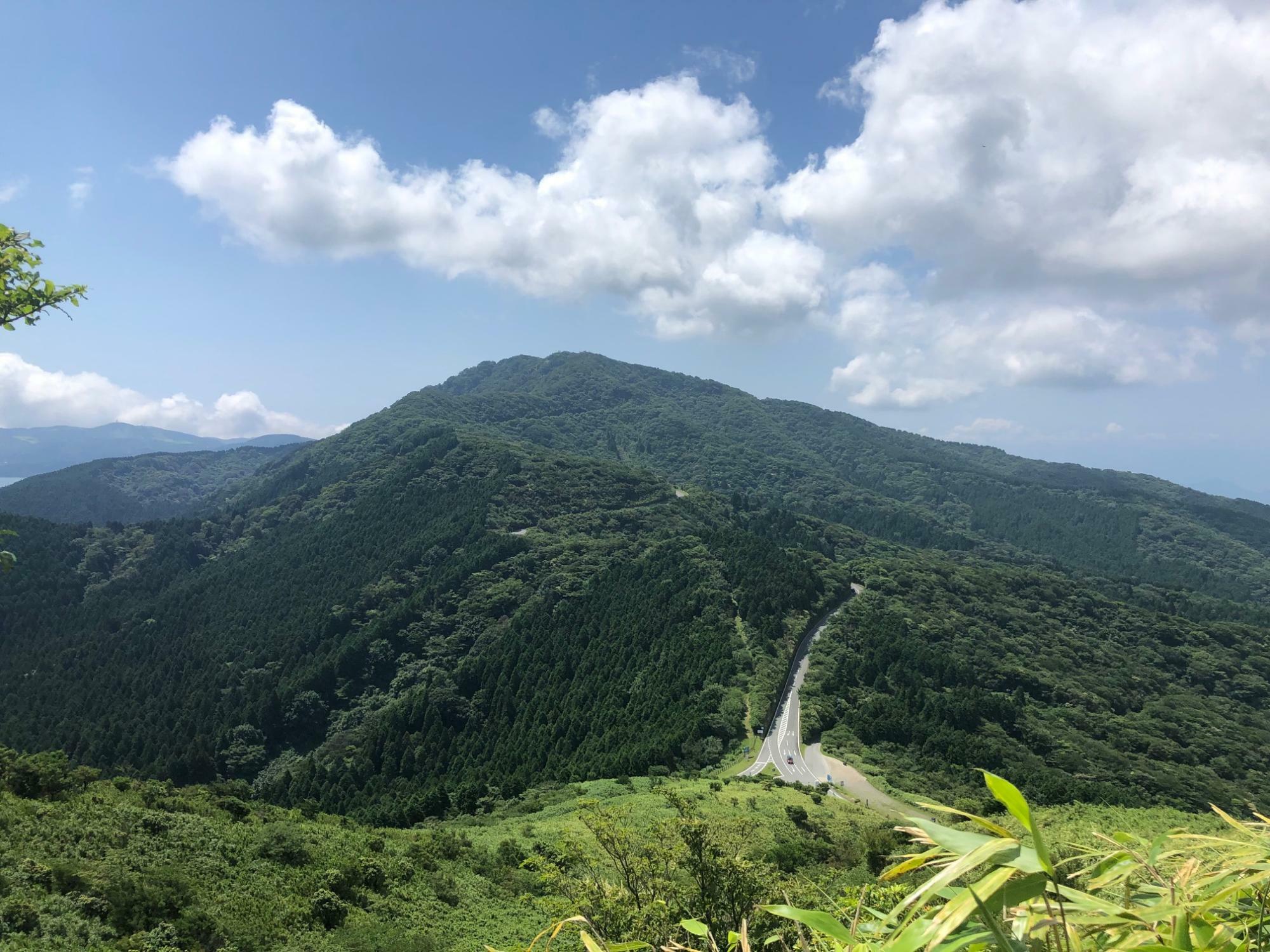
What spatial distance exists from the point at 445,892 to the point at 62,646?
5434 inches

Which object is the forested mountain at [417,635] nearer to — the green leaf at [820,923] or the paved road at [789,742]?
the paved road at [789,742]

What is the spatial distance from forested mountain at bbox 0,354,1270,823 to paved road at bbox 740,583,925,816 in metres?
3.00

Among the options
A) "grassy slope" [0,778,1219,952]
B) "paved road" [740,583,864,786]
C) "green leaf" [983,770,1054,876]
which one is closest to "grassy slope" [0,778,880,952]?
"grassy slope" [0,778,1219,952]

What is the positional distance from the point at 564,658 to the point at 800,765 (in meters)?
41.3

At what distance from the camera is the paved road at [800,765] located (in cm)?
5788

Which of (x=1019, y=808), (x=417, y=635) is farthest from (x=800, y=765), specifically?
(x=417, y=635)

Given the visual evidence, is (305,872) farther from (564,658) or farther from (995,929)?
(564,658)

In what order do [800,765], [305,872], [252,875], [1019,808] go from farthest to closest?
1. [800,765]
2. [305,872]
3. [252,875]
4. [1019,808]

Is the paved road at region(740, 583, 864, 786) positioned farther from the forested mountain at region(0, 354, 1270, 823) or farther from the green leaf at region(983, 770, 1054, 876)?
the green leaf at region(983, 770, 1054, 876)

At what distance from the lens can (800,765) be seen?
209ft

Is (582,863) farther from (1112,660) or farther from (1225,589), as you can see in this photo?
(1225,589)

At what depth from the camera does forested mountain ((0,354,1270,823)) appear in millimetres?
72312

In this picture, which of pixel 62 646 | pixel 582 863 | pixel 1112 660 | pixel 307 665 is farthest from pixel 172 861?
pixel 62 646

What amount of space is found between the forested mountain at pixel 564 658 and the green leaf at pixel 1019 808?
199 feet
